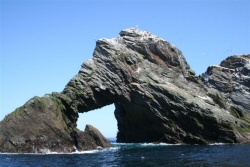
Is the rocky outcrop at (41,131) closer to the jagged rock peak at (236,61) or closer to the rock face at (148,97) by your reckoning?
the rock face at (148,97)

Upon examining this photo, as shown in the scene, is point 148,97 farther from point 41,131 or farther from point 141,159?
point 141,159

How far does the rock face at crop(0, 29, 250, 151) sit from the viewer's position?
265ft

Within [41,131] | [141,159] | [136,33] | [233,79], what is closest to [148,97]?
[136,33]

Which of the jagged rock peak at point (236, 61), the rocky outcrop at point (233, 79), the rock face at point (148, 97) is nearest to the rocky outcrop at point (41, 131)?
the rock face at point (148, 97)

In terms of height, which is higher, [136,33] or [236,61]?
[136,33]

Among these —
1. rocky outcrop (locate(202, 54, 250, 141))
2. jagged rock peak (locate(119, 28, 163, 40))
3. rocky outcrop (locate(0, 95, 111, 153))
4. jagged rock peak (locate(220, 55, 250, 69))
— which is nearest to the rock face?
jagged rock peak (locate(119, 28, 163, 40))

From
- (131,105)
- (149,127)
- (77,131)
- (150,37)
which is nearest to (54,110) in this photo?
(77,131)

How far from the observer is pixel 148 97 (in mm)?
83562

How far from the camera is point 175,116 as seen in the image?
8356 cm

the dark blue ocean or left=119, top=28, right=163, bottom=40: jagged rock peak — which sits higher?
left=119, top=28, right=163, bottom=40: jagged rock peak

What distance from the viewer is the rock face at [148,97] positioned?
8081cm

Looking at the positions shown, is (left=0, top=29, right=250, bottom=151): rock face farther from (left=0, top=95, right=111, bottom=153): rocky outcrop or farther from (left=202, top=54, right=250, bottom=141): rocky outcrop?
(left=202, top=54, right=250, bottom=141): rocky outcrop

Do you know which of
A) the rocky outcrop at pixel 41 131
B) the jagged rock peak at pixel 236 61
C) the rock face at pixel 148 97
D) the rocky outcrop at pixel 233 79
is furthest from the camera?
the jagged rock peak at pixel 236 61

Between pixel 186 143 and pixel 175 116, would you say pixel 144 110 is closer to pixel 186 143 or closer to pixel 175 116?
pixel 175 116
